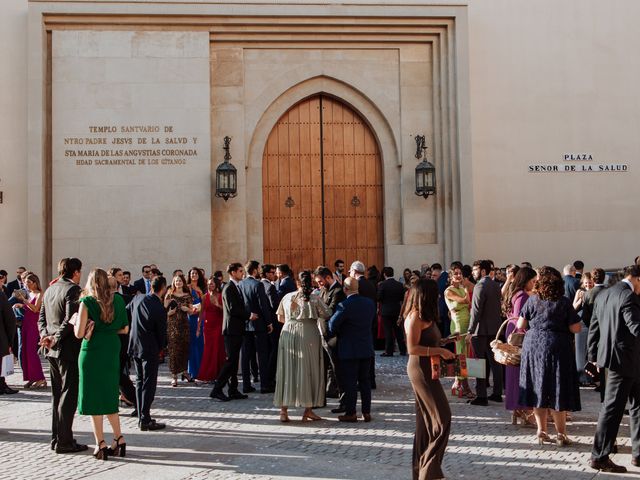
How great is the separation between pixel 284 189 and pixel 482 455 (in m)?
10.8

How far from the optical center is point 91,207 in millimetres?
16312

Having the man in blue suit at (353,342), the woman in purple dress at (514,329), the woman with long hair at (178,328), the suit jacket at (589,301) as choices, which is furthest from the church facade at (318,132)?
the man in blue suit at (353,342)

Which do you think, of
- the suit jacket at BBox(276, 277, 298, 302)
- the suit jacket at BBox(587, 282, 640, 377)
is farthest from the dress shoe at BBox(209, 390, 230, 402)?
the suit jacket at BBox(587, 282, 640, 377)

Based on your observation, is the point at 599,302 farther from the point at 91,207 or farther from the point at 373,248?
the point at 91,207

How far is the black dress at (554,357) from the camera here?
7.58 metres

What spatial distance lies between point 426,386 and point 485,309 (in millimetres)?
3740

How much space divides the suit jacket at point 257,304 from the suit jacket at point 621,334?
5124mm

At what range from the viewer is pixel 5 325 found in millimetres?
9000

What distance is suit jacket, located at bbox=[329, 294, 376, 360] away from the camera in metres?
8.92

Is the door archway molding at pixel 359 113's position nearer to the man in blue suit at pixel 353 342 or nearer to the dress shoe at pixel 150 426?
the man in blue suit at pixel 353 342

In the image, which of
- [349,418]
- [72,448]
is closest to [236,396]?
[349,418]

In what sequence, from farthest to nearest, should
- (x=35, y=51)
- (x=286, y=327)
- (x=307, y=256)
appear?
(x=307, y=256)
(x=35, y=51)
(x=286, y=327)

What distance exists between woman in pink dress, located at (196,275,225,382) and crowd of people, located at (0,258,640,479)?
2 centimetres

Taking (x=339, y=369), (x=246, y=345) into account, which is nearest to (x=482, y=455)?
(x=339, y=369)
